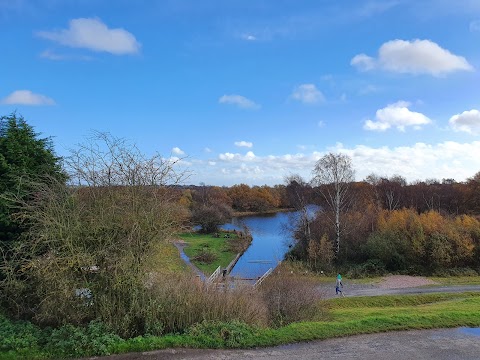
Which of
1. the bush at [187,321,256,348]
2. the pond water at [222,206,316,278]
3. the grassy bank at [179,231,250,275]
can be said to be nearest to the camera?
the bush at [187,321,256,348]

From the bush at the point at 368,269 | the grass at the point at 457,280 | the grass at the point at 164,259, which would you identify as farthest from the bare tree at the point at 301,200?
the grass at the point at 164,259

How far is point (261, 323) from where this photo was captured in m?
11.0

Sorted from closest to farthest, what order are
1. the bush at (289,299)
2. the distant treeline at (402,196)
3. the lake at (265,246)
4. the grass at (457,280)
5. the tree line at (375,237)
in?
the bush at (289,299) → the grass at (457,280) → the tree line at (375,237) → the lake at (265,246) → the distant treeline at (402,196)

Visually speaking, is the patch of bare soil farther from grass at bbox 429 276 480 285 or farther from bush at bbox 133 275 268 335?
Result: bush at bbox 133 275 268 335

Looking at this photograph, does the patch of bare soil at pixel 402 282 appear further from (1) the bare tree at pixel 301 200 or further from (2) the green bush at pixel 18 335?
(2) the green bush at pixel 18 335

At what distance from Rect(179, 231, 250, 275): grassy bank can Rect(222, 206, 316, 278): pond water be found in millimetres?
1892

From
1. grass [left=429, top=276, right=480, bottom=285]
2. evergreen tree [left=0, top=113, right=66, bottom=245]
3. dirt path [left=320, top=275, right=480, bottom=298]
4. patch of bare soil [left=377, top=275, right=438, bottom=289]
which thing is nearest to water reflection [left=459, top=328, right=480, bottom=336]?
evergreen tree [left=0, top=113, right=66, bottom=245]

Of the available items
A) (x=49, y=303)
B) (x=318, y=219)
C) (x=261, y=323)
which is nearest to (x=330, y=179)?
(x=318, y=219)

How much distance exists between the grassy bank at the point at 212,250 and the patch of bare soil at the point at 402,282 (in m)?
15.4

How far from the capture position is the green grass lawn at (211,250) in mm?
44688

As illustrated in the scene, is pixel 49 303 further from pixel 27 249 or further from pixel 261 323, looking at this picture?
pixel 261 323

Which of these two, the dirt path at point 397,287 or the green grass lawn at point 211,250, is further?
the green grass lawn at point 211,250

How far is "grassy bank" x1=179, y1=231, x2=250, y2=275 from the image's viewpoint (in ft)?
149

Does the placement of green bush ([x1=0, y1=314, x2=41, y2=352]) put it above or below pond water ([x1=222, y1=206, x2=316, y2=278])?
above
